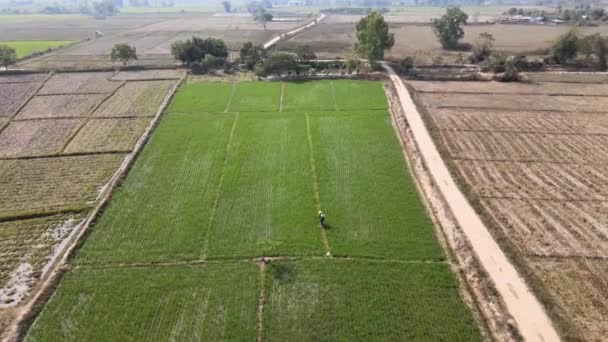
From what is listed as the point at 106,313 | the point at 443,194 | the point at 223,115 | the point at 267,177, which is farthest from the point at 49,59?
the point at 443,194

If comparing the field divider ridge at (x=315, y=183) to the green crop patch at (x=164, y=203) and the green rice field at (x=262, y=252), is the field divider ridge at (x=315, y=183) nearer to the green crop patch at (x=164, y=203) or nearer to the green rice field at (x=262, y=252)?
the green rice field at (x=262, y=252)

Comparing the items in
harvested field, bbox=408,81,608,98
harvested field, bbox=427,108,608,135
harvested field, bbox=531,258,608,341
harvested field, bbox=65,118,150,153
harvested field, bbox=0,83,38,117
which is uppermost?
harvested field, bbox=0,83,38,117

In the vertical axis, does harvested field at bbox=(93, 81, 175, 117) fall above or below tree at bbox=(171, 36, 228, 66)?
below

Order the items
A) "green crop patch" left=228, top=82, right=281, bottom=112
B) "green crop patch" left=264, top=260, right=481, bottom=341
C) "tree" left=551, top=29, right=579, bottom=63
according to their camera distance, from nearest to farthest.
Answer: "green crop patch" left=264, top=260, right=481, bottom=341 < "green crop patch" left=228, top=82, right=281, bottom=112 < "tree" left=551, top=29, right=579, bottom=63

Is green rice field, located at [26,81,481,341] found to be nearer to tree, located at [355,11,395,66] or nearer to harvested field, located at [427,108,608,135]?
harvested field, located at [427,108,608,135]

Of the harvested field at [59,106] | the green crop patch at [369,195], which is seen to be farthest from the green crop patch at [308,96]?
the harvested field at [59,106]

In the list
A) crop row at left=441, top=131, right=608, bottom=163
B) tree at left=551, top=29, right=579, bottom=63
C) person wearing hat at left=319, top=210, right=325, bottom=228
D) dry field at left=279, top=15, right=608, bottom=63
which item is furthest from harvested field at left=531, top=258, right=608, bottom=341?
tree at left=551, top=29, right=579, bottom=63
